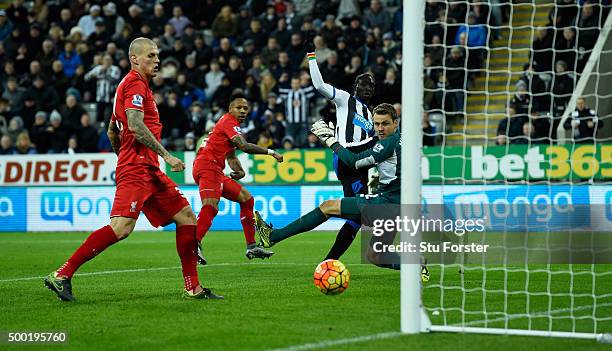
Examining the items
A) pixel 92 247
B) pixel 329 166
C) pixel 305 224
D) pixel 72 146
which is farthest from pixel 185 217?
pixel 72 146

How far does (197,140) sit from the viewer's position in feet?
67.6

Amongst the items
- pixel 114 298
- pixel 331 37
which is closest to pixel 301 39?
pixel 331 37

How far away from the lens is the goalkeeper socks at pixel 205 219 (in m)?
11.2

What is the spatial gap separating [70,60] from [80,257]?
52.9ft

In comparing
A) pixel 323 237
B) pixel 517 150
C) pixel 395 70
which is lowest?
pixel 323 237

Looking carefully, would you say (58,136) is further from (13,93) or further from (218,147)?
(218,147)

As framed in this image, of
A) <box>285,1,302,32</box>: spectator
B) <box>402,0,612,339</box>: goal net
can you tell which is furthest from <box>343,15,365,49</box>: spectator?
<box>402,0,612,339</box>: goal net

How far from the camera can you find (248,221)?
11586 mm

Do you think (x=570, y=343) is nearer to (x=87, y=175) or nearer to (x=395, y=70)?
(x=395, y=70)

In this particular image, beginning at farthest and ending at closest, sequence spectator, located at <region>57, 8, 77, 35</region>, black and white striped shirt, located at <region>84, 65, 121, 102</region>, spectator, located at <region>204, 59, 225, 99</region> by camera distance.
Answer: spectator, located at <region>57, 8, 77, 35</region> → spectator, located at <region>204, 59, 225, 99</region> → black and white striped shirt, located at <region>84, 65, 121, 102</region>

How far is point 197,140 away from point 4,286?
11247mm

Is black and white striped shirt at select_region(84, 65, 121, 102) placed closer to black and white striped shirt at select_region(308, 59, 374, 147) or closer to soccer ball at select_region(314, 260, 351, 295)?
black and white striped shirt at select_region(308, 59, 374, 147)

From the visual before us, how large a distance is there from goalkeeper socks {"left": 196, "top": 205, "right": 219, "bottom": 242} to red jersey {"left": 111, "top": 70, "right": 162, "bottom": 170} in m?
2.99

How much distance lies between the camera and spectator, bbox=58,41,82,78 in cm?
2319
